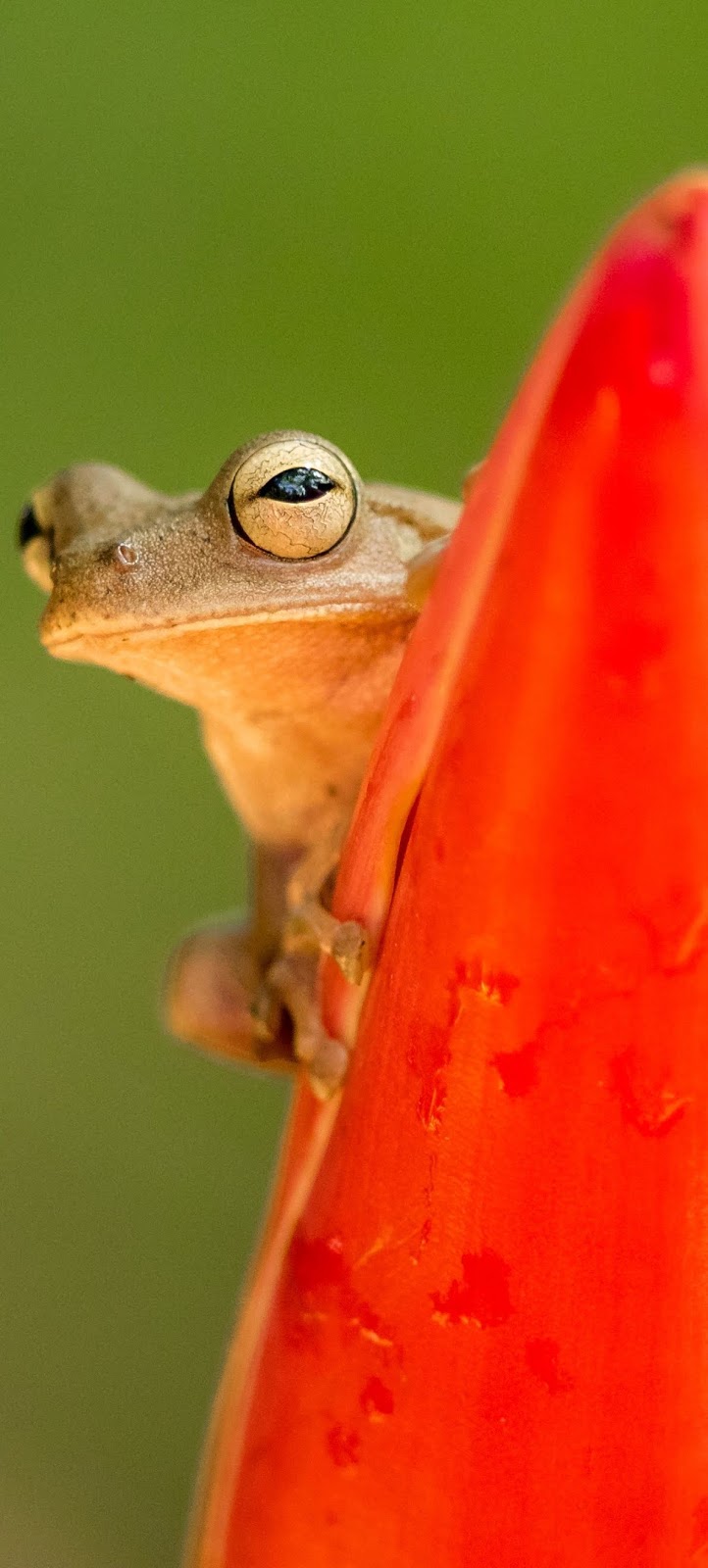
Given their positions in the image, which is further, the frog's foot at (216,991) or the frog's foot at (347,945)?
the frog's foot at (216,991)

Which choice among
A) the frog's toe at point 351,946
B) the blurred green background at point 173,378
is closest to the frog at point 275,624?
the frog's toe at point 351,946

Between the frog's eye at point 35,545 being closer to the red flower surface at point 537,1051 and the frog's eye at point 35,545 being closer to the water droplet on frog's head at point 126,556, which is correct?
the water droplet on frog's head at point 126,556

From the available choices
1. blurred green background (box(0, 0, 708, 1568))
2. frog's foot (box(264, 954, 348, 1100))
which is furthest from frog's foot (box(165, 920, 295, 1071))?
blurred green background (box(0, 0, 708, 1568))

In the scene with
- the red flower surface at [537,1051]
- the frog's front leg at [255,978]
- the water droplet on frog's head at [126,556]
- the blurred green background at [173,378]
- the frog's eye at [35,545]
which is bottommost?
the red flower surface at [537,1051]

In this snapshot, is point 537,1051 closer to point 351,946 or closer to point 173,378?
point 351,946

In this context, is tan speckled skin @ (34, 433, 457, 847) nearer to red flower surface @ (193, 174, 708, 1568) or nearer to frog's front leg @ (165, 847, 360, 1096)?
frog's front leg @ (165, 847, 360, 1096)

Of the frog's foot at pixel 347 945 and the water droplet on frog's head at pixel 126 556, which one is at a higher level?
the water droplet on frog's head at pixel 126 556

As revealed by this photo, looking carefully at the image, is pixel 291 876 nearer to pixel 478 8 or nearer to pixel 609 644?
pixel 609 644

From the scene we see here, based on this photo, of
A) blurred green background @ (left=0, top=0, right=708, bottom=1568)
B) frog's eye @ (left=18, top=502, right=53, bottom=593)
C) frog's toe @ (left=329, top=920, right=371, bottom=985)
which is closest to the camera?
frog's toe @ (left=329, top=920, right=371, bottom=985)
